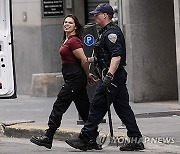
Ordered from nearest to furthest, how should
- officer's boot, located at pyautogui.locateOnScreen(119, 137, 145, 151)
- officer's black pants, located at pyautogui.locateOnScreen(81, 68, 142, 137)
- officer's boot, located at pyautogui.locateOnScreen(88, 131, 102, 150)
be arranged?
officer's black pants, located at pyautogui.locateOnScreen(81, 68, 142, 137), officer's boot, located at pyautogui.locateOnScreen(119, 137, 145, 151), officer's boot, located at pyautogui.locateOnScreen(88, 131, 102, 150)

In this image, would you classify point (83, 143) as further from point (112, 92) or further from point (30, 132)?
point (30, 132)

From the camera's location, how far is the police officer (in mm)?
9906

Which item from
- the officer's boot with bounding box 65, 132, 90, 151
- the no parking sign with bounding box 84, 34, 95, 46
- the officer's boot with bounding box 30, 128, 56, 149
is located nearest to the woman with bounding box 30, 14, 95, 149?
the officer's boot with bounding box 30, 128, 56, 149

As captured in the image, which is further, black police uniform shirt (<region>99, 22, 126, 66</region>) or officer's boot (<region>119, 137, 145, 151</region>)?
officer's boot (<region>119, 137, 145, 151</region>)

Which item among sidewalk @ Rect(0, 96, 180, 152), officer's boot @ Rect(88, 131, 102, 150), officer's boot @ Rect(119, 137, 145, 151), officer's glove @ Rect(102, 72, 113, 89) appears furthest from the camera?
sidewalk @ Rect(0, 96, 180, 152)

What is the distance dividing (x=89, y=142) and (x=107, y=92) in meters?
0.84

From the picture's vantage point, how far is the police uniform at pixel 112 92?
9938 millimetres

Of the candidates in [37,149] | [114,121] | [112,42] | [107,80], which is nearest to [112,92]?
[107,80]

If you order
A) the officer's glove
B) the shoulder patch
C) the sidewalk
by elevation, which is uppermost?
the shoulder patch

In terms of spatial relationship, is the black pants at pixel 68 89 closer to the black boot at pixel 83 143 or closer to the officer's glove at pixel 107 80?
the black boot at pixel 83 143

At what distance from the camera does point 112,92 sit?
32.7 ft

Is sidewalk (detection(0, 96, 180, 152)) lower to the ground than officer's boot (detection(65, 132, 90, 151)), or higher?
lower

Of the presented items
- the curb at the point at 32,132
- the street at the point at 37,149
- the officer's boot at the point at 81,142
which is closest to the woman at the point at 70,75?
the street at the point at 37,149

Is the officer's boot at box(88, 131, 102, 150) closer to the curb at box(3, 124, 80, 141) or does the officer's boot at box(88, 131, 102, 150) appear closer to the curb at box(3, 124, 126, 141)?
the curb at box(3, 124, 126, 141)
